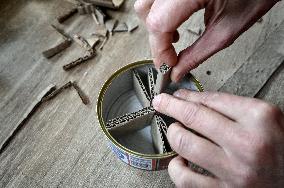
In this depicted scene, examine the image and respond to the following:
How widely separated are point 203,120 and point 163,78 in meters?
0.26

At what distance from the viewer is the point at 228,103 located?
101 cm

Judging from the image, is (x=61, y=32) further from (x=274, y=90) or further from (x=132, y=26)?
→ (x=274, y=90)

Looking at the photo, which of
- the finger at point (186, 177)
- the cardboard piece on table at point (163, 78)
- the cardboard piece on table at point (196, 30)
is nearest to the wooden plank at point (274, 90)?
the cardboard piece on table at point (196, 30)

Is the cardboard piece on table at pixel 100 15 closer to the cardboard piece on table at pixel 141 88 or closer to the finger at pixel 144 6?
the cardboard piece on table at pixel 141 88

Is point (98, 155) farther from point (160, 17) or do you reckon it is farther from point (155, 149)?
point (160, 17)

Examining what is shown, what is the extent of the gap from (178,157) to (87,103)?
1.86 ft

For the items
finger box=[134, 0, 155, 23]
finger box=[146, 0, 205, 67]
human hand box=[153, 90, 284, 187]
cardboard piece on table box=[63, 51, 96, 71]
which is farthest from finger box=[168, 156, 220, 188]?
cardboard piece on table box=[63, 51, 96, 71]

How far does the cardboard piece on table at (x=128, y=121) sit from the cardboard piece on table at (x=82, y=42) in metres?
0.52

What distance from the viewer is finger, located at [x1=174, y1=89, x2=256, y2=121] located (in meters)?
0.98

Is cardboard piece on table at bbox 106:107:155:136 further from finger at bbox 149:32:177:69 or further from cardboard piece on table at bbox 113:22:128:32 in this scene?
cardboard piece on table at bbox 113:22:128:32

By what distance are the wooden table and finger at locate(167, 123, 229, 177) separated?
0.37 meters

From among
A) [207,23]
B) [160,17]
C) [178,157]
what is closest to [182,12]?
[160,17]

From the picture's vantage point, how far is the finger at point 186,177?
998 millimetres

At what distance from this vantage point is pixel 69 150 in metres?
1.43
